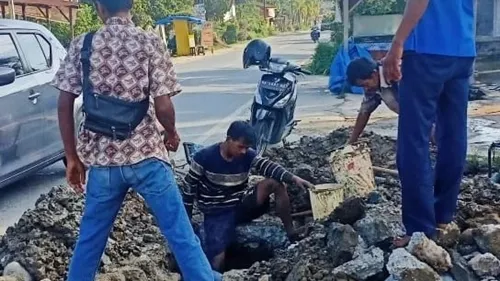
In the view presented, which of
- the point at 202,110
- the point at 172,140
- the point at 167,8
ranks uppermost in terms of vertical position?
the point at 172,140

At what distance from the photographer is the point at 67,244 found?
5.19 m

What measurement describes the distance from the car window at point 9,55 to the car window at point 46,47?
1.96 feet

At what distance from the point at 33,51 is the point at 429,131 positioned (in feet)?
17.2

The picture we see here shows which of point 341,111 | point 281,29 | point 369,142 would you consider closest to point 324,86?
point 341,111

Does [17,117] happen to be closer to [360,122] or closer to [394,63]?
[360,122]

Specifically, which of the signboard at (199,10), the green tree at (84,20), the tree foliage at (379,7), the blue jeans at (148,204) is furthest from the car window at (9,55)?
the signboard at (199,10)

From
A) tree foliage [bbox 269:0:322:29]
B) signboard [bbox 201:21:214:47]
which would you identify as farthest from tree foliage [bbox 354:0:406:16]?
tree foliage [bbox 269:0:322:29]

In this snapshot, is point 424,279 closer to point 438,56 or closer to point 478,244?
point 478,244

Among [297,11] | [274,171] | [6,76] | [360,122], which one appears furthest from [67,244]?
[297,11]

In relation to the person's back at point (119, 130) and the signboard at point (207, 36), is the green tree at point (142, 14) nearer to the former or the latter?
the signboard at point (207, 36)

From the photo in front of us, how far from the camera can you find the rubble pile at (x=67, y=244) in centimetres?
476

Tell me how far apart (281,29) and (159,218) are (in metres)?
76.9

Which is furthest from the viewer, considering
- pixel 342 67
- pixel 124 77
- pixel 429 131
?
pixel 342 67

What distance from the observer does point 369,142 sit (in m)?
7.92
